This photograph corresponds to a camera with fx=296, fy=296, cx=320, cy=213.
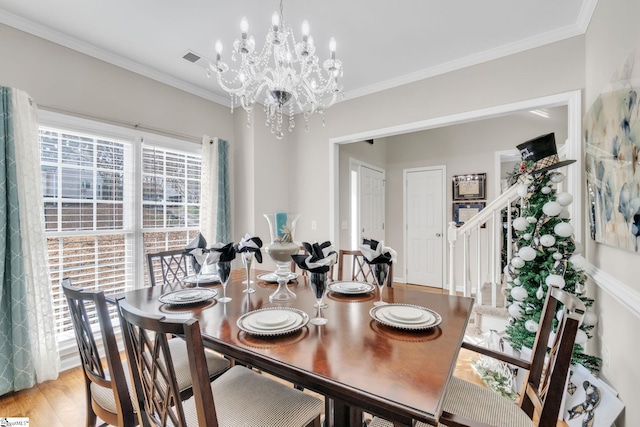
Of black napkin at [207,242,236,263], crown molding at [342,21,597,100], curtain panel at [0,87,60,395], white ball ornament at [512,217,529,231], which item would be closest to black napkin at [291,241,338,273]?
black napkin at [207,242,236,263]

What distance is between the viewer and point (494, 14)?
2150mm

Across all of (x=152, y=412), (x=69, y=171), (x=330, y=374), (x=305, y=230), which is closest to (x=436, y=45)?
(x=305, y=230)

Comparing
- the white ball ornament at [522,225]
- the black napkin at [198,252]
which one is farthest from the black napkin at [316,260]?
the white ball ornament at [522,225]

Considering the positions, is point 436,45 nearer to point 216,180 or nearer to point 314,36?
point 314,36

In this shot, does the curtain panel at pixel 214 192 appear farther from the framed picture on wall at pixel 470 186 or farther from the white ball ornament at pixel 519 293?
the framed picture on wall at pixel 470 186

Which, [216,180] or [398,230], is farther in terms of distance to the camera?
[398,230]

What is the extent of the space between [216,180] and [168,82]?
1120 mm

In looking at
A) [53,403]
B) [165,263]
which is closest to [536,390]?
[165,263]

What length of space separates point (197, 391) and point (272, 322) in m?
0.41

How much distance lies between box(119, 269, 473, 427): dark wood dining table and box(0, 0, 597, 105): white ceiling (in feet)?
6.50

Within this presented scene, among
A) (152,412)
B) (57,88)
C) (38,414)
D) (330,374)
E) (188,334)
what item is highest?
(57,88)

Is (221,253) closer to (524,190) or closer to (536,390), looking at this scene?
(536,390)

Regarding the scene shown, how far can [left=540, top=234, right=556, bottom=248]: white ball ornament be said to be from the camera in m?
1.93

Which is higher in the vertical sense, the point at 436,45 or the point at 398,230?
the point at 436,45
